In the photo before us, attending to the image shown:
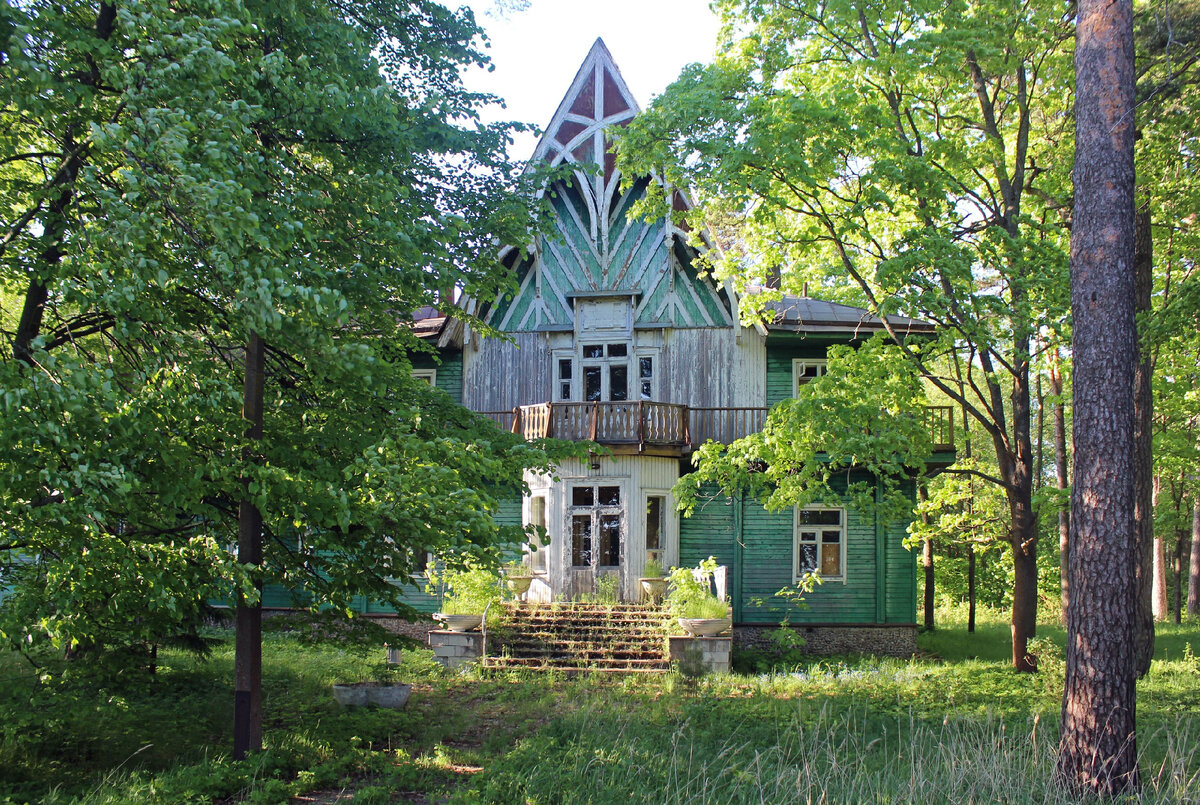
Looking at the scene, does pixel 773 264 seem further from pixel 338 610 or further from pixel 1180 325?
pixel 338 610

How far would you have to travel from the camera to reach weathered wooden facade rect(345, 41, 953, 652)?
1830 centimetres

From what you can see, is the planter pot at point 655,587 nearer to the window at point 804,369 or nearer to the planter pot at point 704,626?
the planter pot at point 704,626

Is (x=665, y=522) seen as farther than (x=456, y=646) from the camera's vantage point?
Yes

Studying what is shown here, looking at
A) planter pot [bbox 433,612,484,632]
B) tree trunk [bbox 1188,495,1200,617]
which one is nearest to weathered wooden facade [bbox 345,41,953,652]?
planter pot [bbox 433,612,484,632]

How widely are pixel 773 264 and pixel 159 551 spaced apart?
1105 cm

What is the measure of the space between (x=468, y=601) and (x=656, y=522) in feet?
14.7

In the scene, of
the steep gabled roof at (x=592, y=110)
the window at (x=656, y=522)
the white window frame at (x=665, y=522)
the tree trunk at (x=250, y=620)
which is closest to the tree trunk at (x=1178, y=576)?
the white window frame at (x=665, y=522)

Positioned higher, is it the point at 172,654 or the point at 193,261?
the point at 193,261

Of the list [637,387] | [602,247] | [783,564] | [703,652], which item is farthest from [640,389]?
[703,652]

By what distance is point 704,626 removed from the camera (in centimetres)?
1520

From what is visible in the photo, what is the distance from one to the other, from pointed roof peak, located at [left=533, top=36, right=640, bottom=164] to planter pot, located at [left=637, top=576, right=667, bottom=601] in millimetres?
9225

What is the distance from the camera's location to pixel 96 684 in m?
9.52

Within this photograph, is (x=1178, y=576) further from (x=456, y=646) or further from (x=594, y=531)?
(x=456, y=646)

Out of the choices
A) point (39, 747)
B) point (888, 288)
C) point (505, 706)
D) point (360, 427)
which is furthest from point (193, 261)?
point (888, 288)
